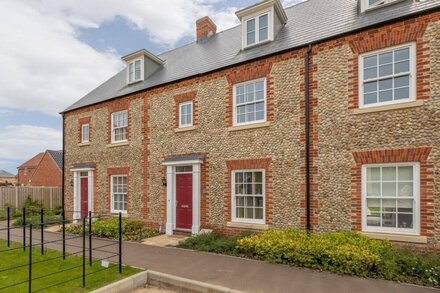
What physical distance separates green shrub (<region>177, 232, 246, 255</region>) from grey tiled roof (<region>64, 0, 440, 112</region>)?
617 centimetres

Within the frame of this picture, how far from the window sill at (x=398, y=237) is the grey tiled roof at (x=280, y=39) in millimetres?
5792

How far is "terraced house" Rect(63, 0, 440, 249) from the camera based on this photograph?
7.68 meters

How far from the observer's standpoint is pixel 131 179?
13570 millimetres

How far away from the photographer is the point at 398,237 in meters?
7.64

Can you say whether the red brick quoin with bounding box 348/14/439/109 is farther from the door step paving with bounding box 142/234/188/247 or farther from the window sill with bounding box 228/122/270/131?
the door step paving with bounding box 142/234/188/247

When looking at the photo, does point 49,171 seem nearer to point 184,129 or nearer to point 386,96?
point 184,129

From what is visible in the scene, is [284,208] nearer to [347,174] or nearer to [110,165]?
[347,174]

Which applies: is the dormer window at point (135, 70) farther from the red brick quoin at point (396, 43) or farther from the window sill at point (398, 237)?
the window sill at point (398, 237)

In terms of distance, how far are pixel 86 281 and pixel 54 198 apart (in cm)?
1774

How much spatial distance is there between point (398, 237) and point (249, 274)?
4.08 m

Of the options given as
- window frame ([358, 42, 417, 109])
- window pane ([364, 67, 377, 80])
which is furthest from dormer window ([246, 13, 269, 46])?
window pane ([364, 67, 377, 80])

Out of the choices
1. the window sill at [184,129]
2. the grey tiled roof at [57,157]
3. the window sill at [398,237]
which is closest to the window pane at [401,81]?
the window sill at [398,237]

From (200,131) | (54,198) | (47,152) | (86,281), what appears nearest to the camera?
(86,281)

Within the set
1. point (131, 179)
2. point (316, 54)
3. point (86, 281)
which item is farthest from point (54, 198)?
point (316, 54)
